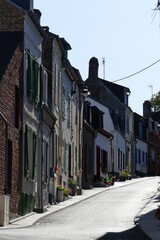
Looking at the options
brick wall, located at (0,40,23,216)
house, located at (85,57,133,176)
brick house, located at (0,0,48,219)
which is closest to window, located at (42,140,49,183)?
brick house, located at (0,0,48,219)

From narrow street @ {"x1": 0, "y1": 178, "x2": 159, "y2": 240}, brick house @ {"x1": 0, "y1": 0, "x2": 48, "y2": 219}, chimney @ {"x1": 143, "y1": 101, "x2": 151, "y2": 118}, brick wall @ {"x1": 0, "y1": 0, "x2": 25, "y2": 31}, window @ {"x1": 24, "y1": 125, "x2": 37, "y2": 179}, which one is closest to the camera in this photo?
narrow street @ {"x1": 0, "y1": 178, "x2": 159, "y2": 240}

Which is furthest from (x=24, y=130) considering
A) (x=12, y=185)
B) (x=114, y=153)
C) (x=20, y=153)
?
(x=114, y=153)

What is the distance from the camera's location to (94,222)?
79.7ft

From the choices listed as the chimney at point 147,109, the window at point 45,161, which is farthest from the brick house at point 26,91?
the chimney at point 147,109

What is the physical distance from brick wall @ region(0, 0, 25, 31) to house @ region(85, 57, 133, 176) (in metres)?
32.3

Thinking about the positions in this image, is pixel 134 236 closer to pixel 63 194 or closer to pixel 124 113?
pixel 63 194

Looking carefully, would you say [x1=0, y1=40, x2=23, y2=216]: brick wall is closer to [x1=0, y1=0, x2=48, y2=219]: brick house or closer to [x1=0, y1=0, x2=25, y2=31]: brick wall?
[x1=0, y1=0, x2=48, y2=219]: brick house

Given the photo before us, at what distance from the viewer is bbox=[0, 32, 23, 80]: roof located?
24.5m

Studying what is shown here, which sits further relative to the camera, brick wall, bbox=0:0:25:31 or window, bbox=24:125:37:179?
window, bbox=24:125:37:179

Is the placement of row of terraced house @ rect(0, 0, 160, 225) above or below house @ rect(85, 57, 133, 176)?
below

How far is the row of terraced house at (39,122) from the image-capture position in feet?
81.2

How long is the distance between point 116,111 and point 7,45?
37.7m

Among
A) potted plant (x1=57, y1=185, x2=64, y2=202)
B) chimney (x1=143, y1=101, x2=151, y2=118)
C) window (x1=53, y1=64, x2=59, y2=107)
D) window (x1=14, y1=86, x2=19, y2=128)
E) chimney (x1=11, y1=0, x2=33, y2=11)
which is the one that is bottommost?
potted plant (x1=57, y1=185, x2=64, y2=202)

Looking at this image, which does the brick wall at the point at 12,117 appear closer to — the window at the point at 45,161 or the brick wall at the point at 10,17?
the brick wall at the point at 10,17
